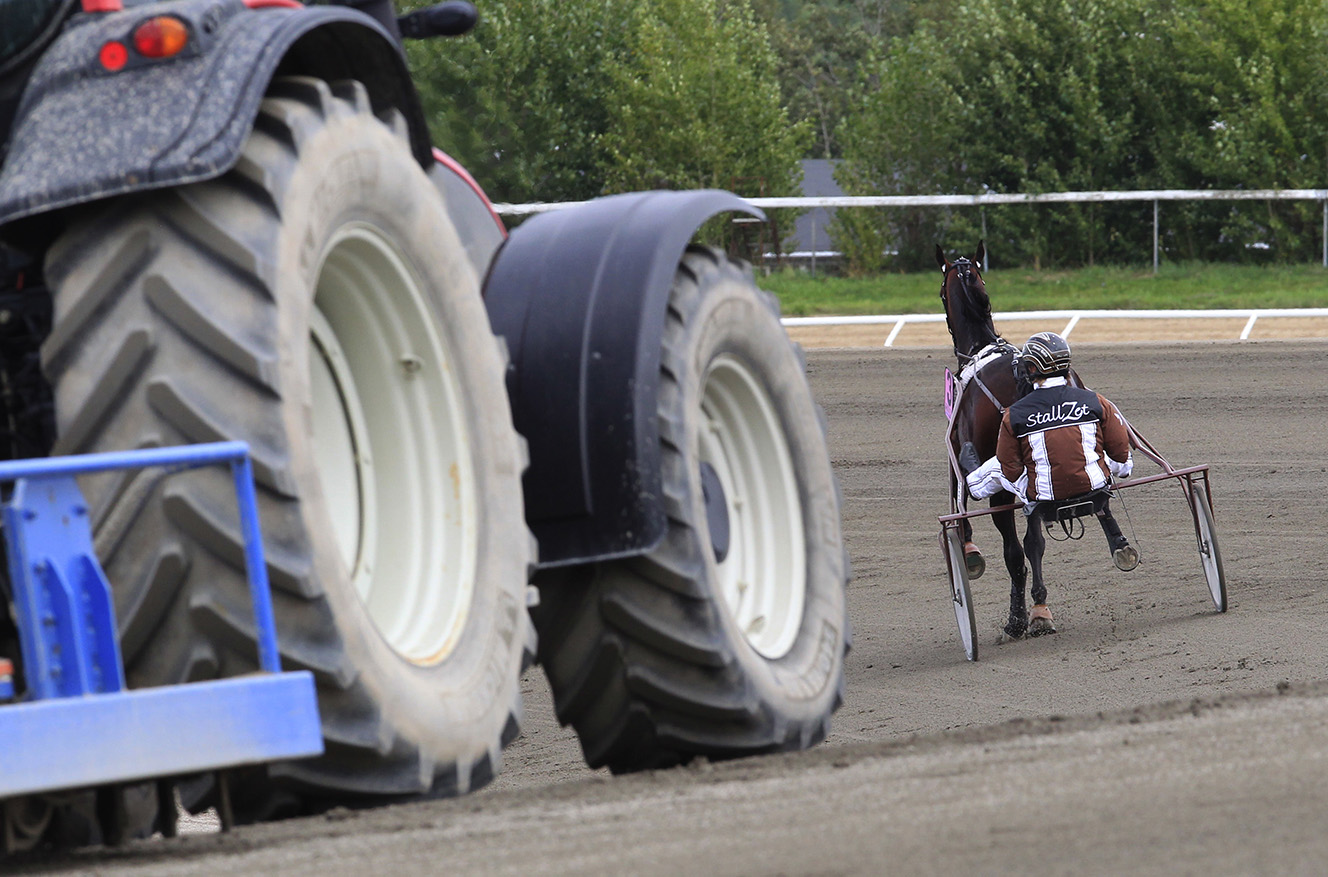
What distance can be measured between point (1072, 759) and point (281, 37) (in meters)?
2.17

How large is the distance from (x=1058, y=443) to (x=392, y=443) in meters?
7.29

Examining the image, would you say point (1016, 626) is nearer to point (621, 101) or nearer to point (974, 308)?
point (974, 308)

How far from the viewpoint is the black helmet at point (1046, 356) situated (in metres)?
10.5

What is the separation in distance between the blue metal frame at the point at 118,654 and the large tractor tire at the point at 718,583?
1.37 m

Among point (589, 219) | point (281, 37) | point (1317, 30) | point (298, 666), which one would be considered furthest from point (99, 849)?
point (1317, 30)

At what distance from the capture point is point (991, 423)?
1127 centimetres

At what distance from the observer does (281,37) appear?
3295 mm

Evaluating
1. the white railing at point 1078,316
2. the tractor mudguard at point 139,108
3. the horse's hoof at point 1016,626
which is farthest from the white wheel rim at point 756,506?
the white railing at point 1078,316

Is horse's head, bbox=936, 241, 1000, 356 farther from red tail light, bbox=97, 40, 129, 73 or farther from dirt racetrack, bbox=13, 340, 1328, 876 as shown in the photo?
red tail light, bbox=97, 40, 129, 73

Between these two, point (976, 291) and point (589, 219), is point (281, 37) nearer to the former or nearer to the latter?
point (589, 219)

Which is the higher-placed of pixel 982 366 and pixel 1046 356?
pixel 1046 356

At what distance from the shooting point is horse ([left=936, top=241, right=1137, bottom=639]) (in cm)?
1062

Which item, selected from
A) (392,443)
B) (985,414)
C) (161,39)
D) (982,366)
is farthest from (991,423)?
(161,39)

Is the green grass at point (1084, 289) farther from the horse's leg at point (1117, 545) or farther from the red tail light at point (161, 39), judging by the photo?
the red tail light at point (161, 39)
